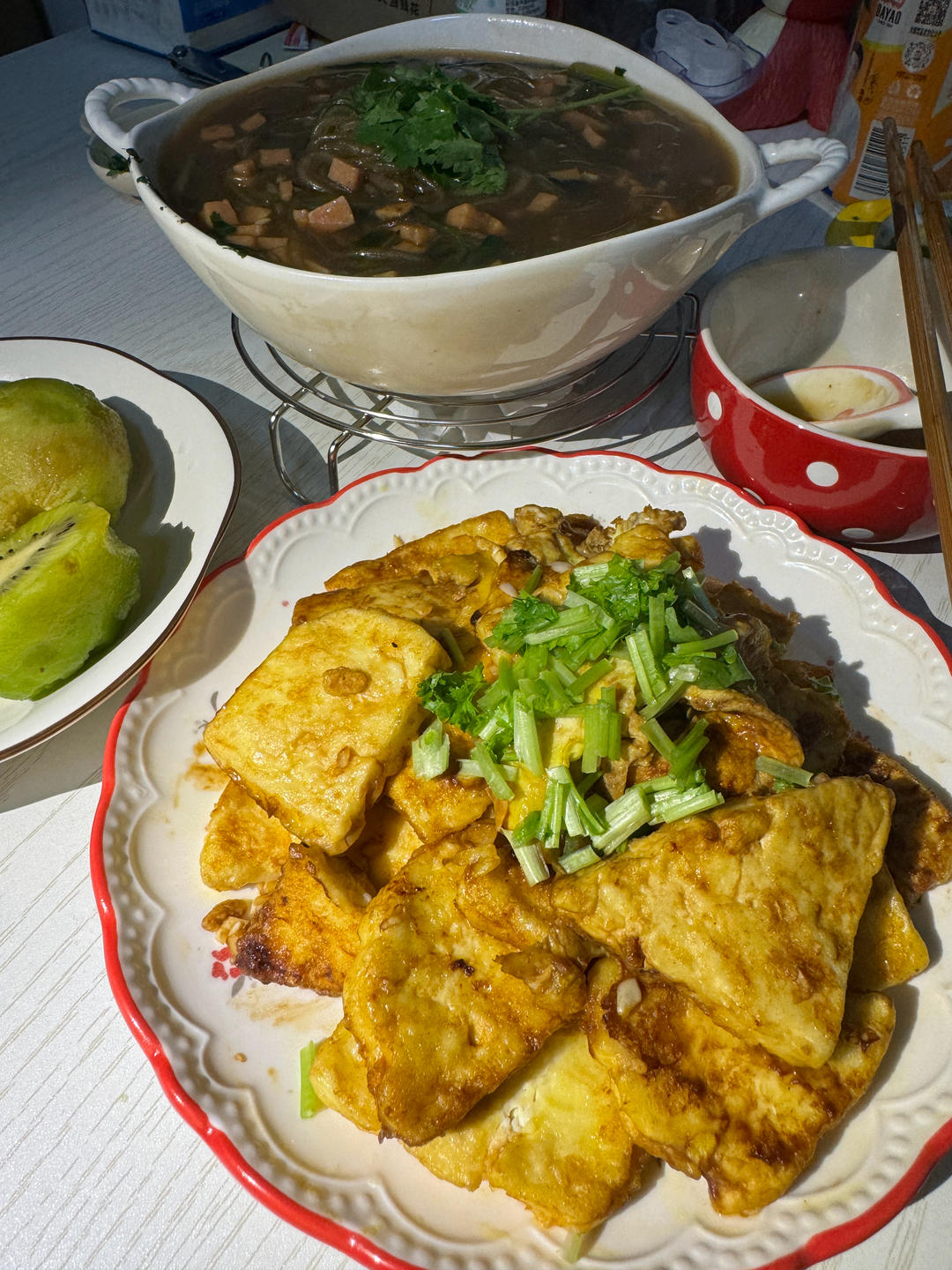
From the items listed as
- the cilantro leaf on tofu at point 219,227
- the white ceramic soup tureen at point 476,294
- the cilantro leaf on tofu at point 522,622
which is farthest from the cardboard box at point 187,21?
the cilantro leaf on tofu at point 522,622

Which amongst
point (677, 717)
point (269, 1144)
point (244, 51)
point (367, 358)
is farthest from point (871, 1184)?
point (244, 51)

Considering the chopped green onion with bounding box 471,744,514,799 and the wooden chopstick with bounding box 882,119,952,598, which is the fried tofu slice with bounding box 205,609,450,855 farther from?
the wooden chopstick with bounding box 882,119,952,598

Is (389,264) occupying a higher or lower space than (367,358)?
higher

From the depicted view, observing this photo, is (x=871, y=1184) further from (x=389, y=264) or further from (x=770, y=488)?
(x=389, y=264)

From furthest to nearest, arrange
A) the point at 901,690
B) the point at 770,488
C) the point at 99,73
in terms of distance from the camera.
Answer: the point at 99,73 → the point at 770,488 → the point at 901,690

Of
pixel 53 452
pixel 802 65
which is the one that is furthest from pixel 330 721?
pixel 802 65

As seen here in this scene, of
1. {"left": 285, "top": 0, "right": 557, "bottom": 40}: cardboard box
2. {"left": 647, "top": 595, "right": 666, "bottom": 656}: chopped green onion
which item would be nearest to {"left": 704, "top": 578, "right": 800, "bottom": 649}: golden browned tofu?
{"left": 647, "top": 595, "right": 666, "bottom": 656}: chopped green onion
